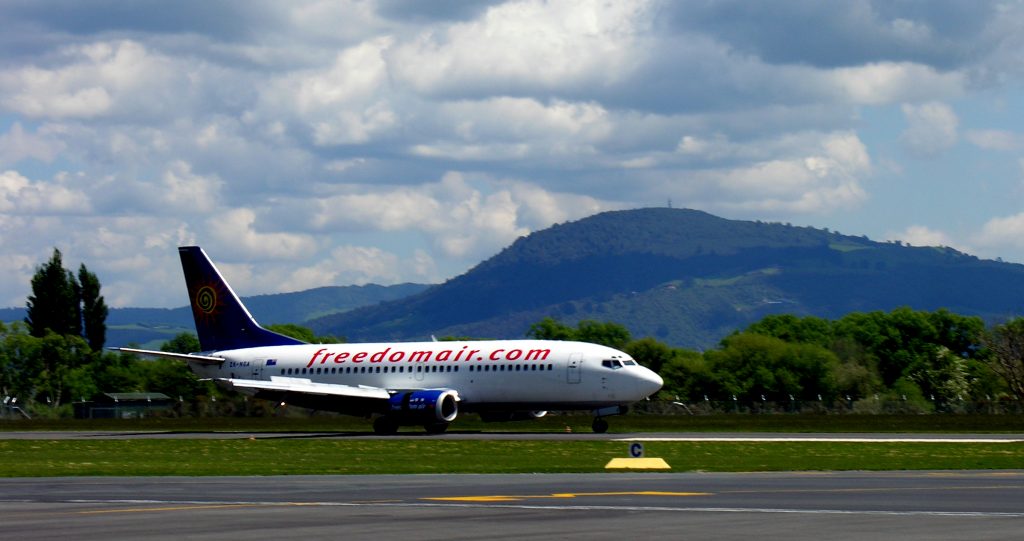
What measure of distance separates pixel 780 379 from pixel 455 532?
142 meters

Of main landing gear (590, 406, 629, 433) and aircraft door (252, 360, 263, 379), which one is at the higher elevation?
aircraft door (252, 360, 263, 379)

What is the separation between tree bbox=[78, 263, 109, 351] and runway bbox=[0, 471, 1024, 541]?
15179 cm

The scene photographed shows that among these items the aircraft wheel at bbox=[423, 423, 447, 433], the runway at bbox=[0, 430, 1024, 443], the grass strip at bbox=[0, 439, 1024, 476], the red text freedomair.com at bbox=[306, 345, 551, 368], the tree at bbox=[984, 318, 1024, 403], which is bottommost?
the grass strip at bbox=[0, 439, 1024, 476]

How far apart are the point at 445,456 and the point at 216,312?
36.1 meters

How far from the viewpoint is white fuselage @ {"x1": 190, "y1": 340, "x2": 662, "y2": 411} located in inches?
2832

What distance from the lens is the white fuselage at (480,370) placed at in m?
71.9

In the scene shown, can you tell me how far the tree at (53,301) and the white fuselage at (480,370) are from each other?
9984 centimetres

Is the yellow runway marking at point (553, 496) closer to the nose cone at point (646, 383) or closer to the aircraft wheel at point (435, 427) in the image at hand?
the nose cone at point (646, 383)

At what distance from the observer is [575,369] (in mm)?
72062

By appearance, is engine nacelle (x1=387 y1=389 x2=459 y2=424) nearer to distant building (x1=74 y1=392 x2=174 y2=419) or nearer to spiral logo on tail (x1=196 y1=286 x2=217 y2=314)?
spiral logo on tail (x1=196 y1=286 x2=217 y2=314)

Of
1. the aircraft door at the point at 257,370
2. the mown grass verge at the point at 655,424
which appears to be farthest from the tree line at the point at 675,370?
the aircraft door at the point at 257,370

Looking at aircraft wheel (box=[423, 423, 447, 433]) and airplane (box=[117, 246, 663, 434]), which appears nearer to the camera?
airplane (box=[117, 246, 663, 434])

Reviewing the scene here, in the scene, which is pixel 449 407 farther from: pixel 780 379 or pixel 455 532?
pixel 780 379

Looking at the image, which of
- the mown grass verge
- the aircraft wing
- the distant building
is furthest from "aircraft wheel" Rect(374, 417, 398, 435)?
the distant building
